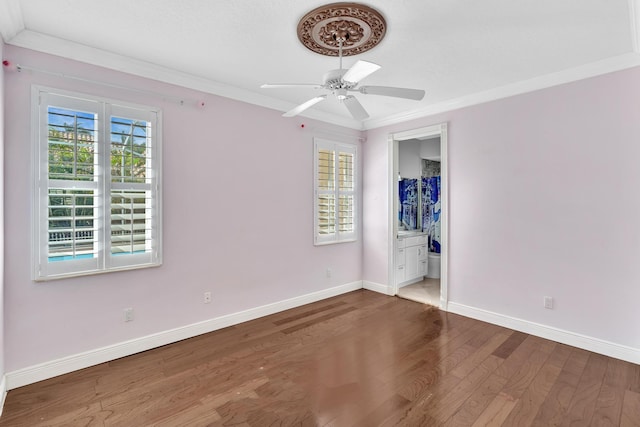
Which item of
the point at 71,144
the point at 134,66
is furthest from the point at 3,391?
the point at 134,66

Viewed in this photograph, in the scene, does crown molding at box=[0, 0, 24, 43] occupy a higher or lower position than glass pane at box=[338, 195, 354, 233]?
higher

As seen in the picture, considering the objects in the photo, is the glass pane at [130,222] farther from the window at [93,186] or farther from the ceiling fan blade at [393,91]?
the ceiling fan blade at [393,91]

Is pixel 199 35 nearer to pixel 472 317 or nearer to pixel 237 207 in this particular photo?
pixel 237 207

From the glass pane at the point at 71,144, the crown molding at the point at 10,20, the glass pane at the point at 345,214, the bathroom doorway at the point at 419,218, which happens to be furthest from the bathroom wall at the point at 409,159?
the crown molding at the point at 10,20

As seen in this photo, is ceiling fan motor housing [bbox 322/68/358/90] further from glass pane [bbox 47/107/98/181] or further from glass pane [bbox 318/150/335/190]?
glass pane [bbox 318/150/335/190]

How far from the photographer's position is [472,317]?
3.75 metres

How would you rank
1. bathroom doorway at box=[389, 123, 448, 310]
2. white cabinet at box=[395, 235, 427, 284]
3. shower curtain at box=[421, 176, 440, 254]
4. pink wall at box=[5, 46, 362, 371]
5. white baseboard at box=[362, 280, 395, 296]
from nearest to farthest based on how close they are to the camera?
pink wall at box=[5, 46, 362, 371]
bathroom doorway at box=[389, 123, 448, 310]
white baseboard at box=[362, 280, 395, 296]
white cabinet at box=[395, 235, 427, 284]
shower curtain at box=[421, 176, 440, 254]

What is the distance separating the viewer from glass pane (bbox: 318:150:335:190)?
4355 millimetres

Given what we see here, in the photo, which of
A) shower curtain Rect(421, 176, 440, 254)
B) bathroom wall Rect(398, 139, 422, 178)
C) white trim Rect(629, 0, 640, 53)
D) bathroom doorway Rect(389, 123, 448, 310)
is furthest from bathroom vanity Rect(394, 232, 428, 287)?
white trim Rect(629, 0, 640, 53)

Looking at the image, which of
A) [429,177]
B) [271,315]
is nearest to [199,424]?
[271,315]

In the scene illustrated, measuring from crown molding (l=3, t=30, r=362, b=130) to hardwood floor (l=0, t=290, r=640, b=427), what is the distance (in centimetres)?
253

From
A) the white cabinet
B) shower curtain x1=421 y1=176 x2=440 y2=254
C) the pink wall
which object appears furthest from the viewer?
shower curtain x1=421 y1=176 x2=440 y2=254

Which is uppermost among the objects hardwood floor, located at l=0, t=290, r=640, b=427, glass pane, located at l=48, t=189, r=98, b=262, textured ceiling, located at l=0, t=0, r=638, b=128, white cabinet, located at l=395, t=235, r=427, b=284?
textured ceiling, located at l=0, t=0, r=638, b=128

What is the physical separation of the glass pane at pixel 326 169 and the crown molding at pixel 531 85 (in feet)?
3.38
